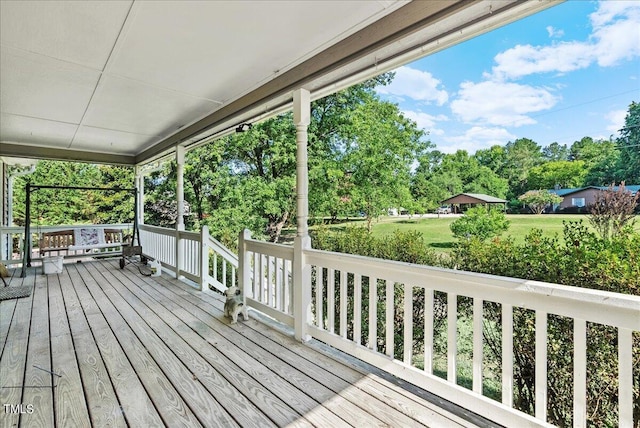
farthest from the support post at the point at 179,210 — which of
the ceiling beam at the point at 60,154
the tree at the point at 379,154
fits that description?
the tree at the point at 379,154

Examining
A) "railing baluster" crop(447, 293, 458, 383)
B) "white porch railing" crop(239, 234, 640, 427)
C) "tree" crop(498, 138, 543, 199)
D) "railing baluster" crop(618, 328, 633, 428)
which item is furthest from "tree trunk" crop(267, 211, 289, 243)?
"railing baluster" crop(618, 328, 633, 428)

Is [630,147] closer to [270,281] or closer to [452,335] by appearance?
[452,335]

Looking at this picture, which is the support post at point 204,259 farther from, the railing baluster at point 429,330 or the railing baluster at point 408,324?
the railing baluster at point 429,330

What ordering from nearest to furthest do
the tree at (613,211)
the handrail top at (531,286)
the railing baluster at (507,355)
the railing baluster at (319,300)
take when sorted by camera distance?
the handrail top at (531,286) → the railing baluster at (507,355) → the tree at (613,211) → the railing baluster at (319,300)

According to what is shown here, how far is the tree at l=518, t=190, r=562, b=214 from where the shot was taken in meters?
2.52

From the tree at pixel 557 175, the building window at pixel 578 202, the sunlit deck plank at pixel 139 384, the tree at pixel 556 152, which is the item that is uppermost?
the tree at pixel 556 152

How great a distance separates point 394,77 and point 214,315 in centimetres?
715

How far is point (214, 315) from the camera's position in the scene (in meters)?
3.41

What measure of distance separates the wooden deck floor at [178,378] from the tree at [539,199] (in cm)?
179

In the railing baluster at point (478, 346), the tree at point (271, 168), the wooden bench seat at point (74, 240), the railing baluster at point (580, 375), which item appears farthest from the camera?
the tree at point (271, 168)

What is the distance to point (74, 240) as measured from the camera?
6246mm

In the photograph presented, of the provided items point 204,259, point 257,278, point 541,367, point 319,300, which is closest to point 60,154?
point 204,259

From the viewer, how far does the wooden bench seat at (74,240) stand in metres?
6.16

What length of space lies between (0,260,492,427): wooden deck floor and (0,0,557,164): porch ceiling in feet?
7.29
